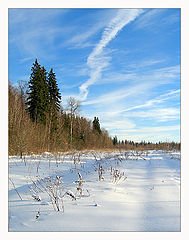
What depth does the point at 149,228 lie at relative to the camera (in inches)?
71.1

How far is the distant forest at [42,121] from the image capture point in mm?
10312

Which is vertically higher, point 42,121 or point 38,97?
point 38,97

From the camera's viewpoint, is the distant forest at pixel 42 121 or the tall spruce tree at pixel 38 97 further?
the tall spruce tree at pixel 38 97

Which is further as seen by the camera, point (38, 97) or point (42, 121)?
point (38, 97)

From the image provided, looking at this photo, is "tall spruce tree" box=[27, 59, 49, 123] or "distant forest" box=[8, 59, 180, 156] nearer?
"distant forest" box=[8, 59, 180, 156]

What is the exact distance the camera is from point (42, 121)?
63.7 ft

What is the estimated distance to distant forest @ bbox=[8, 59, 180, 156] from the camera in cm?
1031
